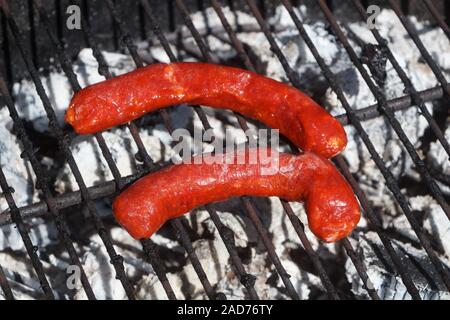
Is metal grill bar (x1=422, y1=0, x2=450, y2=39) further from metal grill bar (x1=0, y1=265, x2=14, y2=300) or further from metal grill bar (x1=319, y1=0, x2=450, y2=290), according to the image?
metal grill bar (x1=0, y1=265, x2=14, y2=300)

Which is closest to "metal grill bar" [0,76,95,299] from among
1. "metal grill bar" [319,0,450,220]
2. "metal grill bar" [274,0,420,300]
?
"metal grill bar" [274,0,420,300]

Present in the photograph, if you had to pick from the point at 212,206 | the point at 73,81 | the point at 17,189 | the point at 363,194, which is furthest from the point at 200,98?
the point at 17,189

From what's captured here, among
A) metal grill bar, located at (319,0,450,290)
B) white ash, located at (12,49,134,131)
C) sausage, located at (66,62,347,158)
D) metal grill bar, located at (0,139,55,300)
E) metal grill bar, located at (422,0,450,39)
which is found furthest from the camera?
white ash, located at (12,49,134,131)

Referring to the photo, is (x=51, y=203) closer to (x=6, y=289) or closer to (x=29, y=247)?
(x=29, y=247)

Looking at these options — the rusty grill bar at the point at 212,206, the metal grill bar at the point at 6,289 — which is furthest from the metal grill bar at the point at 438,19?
the metal grill bar at the point at 6,289

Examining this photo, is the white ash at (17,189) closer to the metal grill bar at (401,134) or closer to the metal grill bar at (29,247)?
the metal grill bar at (29,247)

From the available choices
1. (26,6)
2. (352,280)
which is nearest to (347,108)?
(352,280)
